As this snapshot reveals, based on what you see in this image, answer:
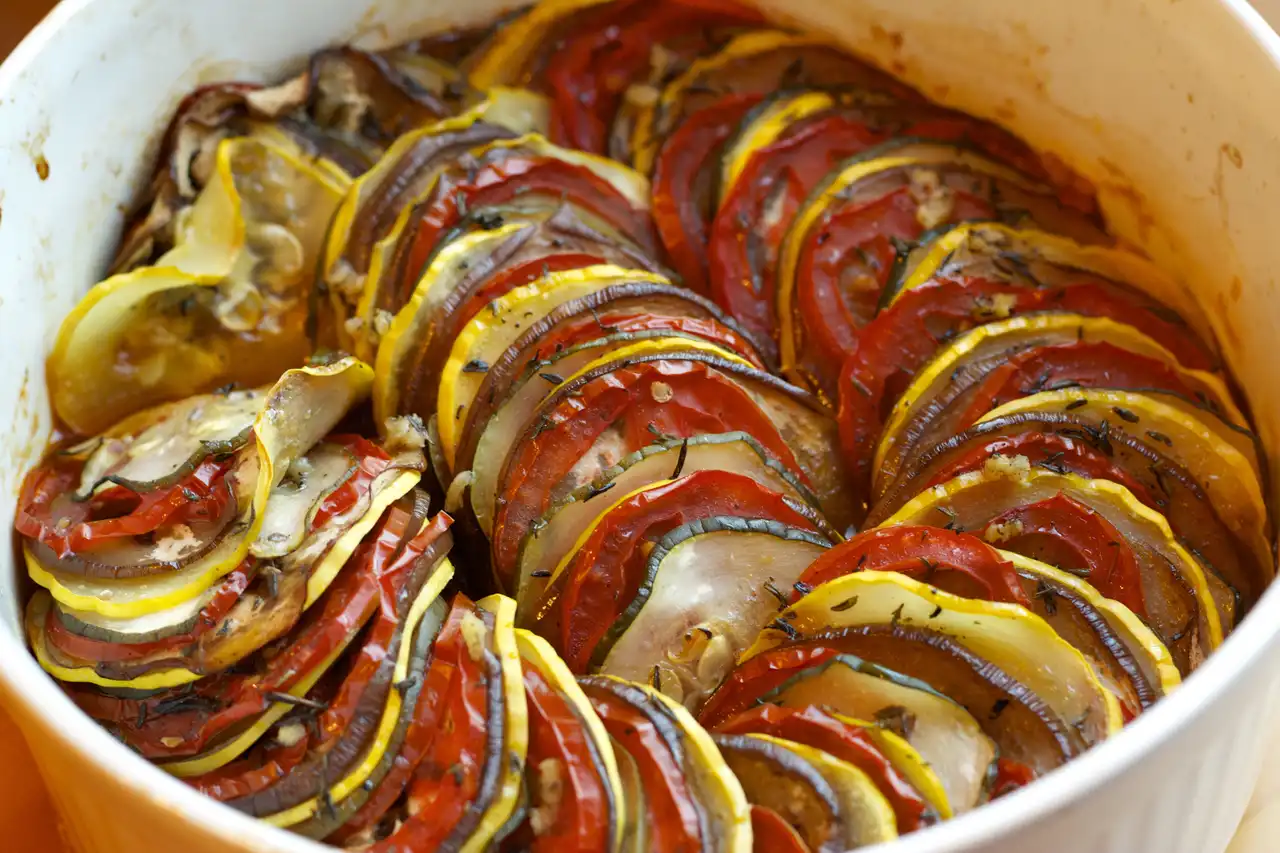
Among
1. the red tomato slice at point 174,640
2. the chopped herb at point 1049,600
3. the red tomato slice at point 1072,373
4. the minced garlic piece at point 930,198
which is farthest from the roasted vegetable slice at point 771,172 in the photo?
the red tomato slice at point 174,640

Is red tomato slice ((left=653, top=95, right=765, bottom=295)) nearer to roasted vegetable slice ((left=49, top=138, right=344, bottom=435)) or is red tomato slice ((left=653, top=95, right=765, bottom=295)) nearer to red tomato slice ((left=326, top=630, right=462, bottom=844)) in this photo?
roasted vegetable slice ((left=49, top=138, right=344, bottom=435))

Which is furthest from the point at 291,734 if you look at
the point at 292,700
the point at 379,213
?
the point at 379,213

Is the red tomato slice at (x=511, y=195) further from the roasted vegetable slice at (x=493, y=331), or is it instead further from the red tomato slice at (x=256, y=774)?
the red tomato slice at (x=256, y=774)

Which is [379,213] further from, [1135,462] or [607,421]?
[1135,462]

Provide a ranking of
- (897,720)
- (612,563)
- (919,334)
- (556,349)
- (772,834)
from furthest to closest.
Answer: (919,334), (556,349), (612,563), (897,720), (772,834)

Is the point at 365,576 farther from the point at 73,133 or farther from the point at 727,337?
the point at 73,133
